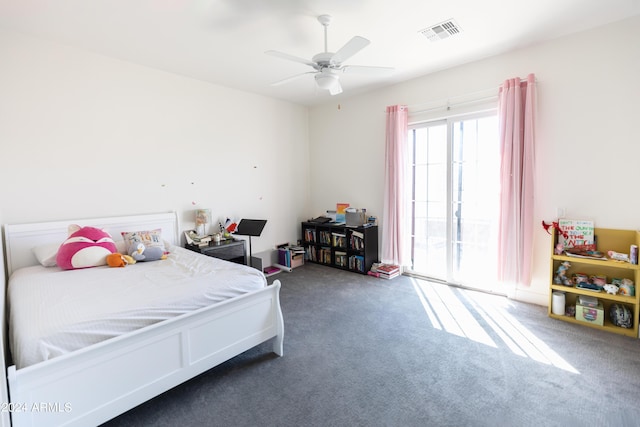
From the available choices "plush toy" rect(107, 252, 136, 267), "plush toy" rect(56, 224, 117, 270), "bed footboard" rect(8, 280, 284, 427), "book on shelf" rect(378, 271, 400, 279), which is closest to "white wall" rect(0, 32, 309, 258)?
"plush toy" rect(56, 224, 117, 270)

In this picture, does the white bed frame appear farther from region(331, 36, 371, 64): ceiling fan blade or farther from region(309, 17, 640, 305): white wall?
region(309, 17, 640, 305): white wall

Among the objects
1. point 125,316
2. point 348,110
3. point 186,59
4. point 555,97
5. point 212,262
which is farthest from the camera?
point 348,110

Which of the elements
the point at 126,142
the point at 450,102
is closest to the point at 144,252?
the point at 126,142

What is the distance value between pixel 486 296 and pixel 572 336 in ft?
3.10

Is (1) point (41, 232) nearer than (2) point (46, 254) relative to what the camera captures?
No

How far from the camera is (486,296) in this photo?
346cm

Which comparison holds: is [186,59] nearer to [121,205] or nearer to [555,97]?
[121,205]

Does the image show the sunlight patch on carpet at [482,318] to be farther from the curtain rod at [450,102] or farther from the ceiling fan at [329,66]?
the ceiling fan at [329,66]

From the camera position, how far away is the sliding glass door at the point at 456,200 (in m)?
3.53

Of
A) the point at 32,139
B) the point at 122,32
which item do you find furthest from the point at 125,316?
the point at 122,32

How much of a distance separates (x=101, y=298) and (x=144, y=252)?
107 centimetres

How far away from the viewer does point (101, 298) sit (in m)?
1.88

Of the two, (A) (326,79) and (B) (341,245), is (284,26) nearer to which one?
(A) (326,79)

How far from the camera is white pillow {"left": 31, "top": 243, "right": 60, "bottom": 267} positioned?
262cm
